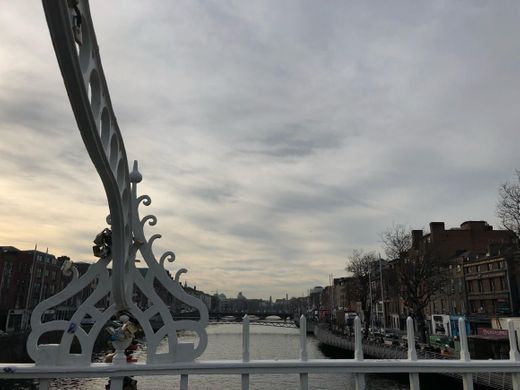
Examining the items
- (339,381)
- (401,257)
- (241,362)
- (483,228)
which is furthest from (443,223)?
(241,362)

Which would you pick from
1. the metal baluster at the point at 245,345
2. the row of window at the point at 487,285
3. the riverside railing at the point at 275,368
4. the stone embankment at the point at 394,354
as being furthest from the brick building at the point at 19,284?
the metal baluster at the point at 245,345

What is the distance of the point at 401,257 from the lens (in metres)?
55.2

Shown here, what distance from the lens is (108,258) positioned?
666 cm

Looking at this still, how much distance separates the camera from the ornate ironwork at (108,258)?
181 inches

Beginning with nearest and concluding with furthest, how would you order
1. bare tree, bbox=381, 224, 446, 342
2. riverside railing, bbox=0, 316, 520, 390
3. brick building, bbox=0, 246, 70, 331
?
riverside railing, bbox=0, 316, 520, 390, bare tree, bbox=381, 224, 446, 342, brick building, bbox=0, 246, 70, 331

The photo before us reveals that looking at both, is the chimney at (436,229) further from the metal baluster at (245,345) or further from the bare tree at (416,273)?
the metal baluster at (245,345)

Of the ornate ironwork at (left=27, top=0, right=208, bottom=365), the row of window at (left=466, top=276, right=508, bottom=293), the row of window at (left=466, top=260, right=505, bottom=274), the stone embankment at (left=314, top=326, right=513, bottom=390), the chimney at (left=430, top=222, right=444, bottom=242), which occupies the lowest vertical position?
the stone embankment at (left=314, top=326, right=513, bottom=390)

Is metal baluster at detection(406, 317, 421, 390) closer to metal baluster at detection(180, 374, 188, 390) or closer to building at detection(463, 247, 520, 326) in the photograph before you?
metal baluster at detection(180, 374, 188, 390)

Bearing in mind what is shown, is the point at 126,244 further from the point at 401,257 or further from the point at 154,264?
the point at 401,257

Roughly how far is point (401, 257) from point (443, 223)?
1310 inches

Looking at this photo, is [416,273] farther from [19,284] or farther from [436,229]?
[19,284]

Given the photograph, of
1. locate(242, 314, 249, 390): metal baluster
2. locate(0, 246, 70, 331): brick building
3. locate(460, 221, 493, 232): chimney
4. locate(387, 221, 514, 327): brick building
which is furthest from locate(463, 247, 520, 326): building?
locate(0, 246, 70, 331): brick building

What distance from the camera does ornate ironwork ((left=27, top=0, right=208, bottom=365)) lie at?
15.1 feet

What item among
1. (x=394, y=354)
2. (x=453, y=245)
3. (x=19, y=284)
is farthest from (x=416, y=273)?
(x=19, y=284)
